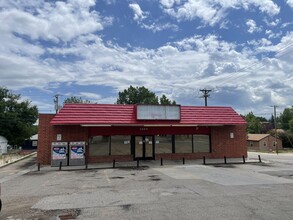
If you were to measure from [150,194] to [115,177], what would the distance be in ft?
18.7

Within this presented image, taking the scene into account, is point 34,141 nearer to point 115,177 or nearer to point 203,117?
point 203,117

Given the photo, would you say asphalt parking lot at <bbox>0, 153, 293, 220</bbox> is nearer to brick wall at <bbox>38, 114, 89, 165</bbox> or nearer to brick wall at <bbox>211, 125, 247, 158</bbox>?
brick wall at <bbox>38, 114, 89, 165</bbox>

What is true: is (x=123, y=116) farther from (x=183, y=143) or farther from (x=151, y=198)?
(x=151, y=198)

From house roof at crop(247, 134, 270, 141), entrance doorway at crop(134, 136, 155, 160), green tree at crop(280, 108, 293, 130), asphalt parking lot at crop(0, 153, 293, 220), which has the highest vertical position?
green tree at crop(280, 108, 293, 130)

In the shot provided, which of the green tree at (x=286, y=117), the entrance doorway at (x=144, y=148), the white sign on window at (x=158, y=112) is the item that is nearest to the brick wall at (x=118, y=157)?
the entrance doorway at (x=144, y=148)

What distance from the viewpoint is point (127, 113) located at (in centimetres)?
→ 2552

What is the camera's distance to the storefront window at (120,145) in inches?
1006

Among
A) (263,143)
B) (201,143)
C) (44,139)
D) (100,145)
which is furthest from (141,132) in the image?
(263,143)

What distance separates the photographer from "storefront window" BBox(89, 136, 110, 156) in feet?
82.5

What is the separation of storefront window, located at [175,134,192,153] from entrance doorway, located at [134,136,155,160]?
2.34 m

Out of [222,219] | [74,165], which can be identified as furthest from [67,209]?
[74,165]

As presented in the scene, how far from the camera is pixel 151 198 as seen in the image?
35.9ft

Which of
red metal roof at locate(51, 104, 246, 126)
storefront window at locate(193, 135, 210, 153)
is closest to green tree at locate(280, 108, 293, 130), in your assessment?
red metal roof at locate(51, 104, 246, 126)

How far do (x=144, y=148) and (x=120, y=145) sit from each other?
223cm
